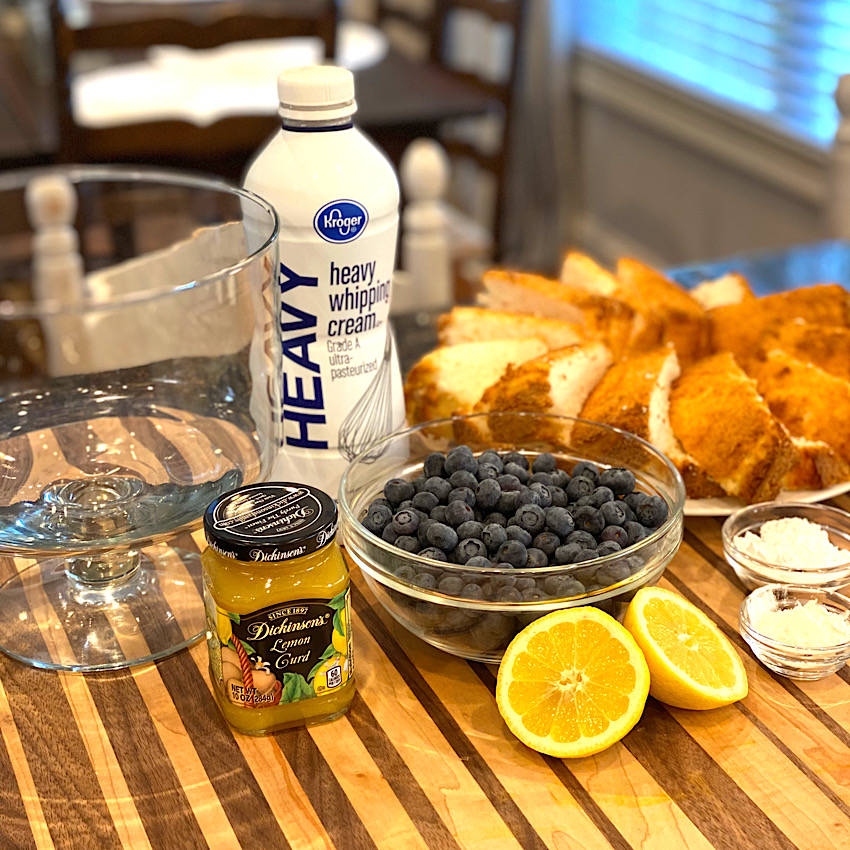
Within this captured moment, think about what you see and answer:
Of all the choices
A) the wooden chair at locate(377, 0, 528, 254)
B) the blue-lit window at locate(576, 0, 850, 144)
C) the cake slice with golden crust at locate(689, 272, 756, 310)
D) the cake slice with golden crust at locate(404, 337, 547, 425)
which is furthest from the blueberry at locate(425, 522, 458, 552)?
the blue-lit window at locate(576, 0, 850, 144)

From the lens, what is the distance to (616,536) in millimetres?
848

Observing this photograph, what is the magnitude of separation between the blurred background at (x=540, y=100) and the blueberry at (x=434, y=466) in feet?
3.83

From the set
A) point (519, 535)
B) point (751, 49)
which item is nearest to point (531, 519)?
point (519, 535)

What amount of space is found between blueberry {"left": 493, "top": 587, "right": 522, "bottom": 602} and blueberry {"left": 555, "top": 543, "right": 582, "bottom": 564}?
0.04 meters

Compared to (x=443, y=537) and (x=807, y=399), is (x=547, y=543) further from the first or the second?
(x=807, y=399)

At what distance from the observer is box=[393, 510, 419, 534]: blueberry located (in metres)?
0.86

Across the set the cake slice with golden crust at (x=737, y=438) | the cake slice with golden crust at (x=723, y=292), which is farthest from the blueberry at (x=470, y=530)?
the cake slice with golden crust at (x=723, y=292)

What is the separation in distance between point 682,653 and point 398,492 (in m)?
0.26

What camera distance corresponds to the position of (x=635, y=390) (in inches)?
43.5

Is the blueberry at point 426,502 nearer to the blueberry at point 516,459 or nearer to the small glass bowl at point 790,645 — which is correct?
the blueberry at point 516,459

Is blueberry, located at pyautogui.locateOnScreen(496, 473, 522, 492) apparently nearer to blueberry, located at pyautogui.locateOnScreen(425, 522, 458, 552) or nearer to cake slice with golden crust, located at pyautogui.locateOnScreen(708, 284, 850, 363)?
blueberry, located at pyautogui.locateOnScreen(425, 522, 458, 552)

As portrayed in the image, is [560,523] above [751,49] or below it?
above

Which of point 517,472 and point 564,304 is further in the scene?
point 564,304

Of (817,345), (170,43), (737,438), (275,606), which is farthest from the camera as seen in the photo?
(170,43)
